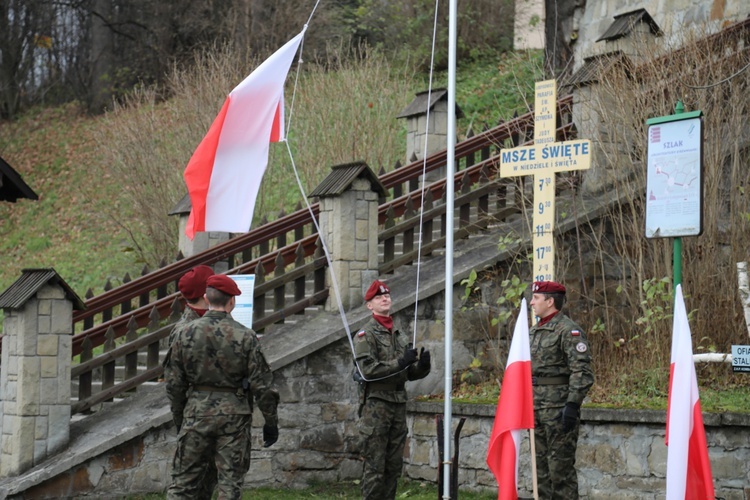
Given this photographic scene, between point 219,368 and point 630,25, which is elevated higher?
point 630,25

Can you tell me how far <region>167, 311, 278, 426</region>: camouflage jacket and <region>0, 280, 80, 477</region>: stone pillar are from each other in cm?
285

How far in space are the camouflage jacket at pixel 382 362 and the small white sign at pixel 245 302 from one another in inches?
72.1

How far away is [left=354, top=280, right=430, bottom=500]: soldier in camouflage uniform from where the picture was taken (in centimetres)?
829

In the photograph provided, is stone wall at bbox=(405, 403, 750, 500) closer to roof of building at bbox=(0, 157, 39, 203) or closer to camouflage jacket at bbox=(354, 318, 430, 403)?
camouflage jacket at bbox=(354, 318, 430, 403)

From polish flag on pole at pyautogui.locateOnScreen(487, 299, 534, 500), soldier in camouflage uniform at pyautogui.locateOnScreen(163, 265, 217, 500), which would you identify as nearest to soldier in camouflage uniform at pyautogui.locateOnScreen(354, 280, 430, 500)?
polish flag on pole at pyautogui.locateOnScreen(487, 299, 534, 500)

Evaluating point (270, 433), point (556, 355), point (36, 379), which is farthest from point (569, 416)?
point (36, 379)

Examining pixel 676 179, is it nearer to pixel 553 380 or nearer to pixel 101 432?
pixel 553 380

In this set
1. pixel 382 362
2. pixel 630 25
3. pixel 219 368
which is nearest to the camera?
pixel 219 368

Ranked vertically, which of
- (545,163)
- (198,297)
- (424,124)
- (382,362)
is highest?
(424,124)

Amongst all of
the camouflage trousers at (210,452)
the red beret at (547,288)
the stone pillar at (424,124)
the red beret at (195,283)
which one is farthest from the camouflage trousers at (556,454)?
the stone pillar at (424,124)

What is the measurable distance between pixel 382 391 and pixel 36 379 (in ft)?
11.1

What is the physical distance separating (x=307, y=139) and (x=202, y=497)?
40.8 ft

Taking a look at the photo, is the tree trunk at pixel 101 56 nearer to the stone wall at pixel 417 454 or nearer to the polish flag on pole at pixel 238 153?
the stone wall at pixel 417 454

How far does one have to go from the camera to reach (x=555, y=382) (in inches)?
324
